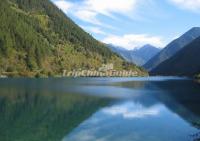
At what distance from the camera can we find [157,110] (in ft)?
263

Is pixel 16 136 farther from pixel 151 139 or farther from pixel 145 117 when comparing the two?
pixel 145 117

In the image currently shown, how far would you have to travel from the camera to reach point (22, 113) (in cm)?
6725

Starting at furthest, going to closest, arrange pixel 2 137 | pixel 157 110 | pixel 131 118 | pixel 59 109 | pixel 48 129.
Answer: pixel 157 110
pixel 59 109
pixel 131 118
pixel 48 129
pixel 2 137

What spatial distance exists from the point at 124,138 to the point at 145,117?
76.0ft

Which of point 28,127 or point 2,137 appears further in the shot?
point 28,127

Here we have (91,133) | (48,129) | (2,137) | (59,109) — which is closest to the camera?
(2,137)

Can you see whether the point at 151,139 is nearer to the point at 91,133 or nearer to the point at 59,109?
the point at 91,133

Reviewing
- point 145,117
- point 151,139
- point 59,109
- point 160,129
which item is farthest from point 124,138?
point 59,109

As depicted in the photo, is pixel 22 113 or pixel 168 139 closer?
pixel 168 139

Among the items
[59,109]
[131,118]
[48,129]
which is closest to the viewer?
[48,129]

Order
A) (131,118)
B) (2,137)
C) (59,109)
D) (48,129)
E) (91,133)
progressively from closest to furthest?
(2,137) → (91,133) → (48,129) → (131,118) → (59,109)

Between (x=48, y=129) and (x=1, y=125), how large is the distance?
663cm

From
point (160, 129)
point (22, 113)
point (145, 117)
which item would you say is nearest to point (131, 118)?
point (145, 117)

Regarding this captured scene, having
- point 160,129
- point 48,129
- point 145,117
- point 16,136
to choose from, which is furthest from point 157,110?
point 16,136
